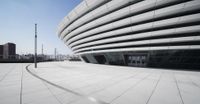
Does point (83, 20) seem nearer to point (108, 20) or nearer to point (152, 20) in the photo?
point (108, 20)

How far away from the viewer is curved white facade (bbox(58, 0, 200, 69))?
1372cm

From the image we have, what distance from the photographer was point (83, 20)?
2203 cm

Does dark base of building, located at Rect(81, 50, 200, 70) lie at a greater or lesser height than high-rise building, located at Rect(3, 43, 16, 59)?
lesser

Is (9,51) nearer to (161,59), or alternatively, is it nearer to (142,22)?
(142,22)

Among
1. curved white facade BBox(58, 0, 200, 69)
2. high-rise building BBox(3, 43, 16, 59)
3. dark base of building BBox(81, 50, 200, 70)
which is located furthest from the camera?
high-rise building BBox(3, 43, 16, 59)

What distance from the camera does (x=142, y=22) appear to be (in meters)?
17.1

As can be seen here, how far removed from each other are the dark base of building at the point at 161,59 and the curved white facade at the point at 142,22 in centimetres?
223

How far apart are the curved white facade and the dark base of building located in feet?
7.31

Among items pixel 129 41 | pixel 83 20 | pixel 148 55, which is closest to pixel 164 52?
pixel 148 55

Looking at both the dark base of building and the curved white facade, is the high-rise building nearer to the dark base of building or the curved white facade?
the curved white facade

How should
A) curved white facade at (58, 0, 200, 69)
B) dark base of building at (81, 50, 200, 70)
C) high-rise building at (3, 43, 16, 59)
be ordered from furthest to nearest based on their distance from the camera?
high-rise building at (3, 43, 16, 59) < dark base of building at (81, 50, 200, 70) < curved white facade at (58, 0, 200, 69)

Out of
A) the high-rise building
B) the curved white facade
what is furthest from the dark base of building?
the high-rise building

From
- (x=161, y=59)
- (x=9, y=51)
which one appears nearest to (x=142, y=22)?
(x=161, y=59)

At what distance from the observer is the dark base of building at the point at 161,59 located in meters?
19.0
